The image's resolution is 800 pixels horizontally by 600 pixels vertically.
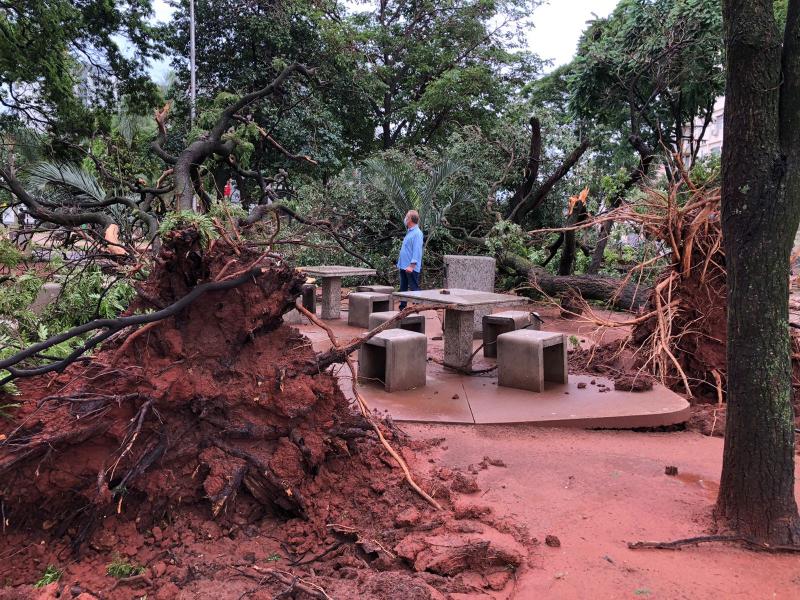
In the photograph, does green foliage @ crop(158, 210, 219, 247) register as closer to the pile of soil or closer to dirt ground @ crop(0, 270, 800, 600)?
the pile of soil

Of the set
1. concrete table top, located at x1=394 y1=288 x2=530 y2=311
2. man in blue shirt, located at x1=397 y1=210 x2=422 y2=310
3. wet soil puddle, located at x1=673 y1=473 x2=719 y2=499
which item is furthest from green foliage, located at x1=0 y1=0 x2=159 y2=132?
wet soil puddle, located at x1=673 y1=473 x2=719 y2=499

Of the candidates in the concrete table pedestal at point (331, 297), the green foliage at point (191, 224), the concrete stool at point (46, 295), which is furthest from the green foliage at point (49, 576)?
the concrete table pedestal at point (331, 297)

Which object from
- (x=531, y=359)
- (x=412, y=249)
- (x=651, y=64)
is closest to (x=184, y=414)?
(x=531, y=359)

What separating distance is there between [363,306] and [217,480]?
21.2 ft

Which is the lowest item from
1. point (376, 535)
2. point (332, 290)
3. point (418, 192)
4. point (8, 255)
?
point (376, 535)

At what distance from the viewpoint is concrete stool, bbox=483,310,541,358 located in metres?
7.24

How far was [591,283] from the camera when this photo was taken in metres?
11.6

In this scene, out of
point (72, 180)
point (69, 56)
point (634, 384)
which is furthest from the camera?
point (69, 56)

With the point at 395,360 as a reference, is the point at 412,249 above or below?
above

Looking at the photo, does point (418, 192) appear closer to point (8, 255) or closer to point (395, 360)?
point (395, 360)

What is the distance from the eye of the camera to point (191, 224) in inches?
116

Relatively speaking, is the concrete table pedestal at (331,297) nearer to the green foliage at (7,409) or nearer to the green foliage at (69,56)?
the green foliage at (69,56)

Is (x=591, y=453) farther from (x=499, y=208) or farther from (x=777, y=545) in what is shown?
(x=499, y=208)

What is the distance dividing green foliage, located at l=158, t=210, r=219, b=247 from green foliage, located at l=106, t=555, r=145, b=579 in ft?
4.87
